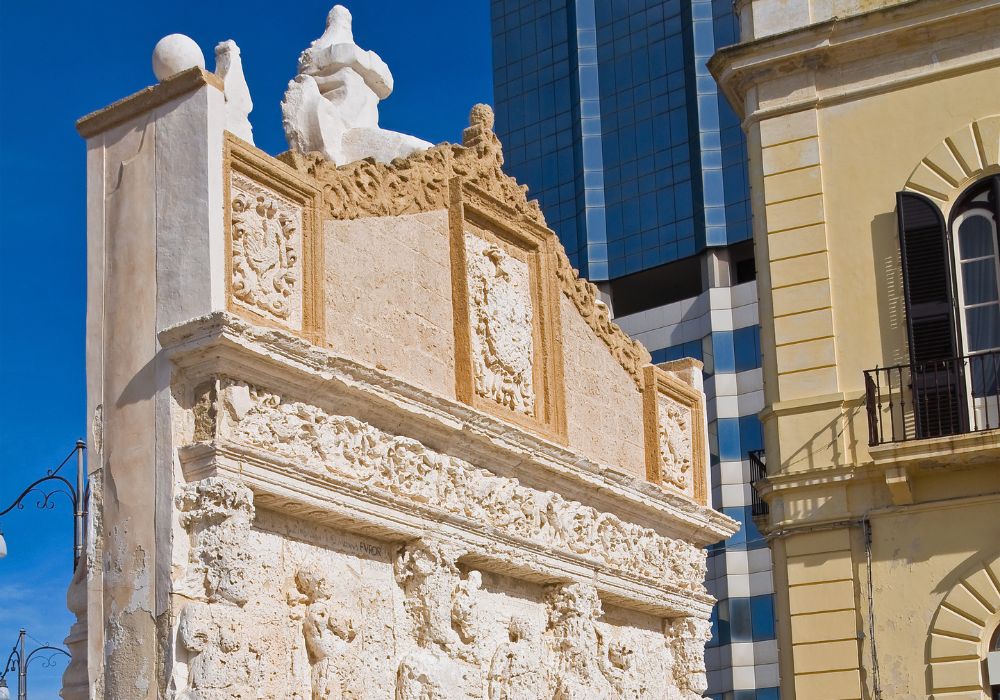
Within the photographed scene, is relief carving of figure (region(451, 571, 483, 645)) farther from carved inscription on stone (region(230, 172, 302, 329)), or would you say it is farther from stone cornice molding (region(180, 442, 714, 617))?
carved inscription on stone (region(230, 172, 302, 329))

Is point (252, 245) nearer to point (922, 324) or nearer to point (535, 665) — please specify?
point (535, 665)

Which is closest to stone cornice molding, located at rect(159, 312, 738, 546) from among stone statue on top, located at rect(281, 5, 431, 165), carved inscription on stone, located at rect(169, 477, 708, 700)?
carved inscription on stone, located at rect(169, 477, 708, 700)

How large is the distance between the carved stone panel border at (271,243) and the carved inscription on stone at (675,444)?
502 cm

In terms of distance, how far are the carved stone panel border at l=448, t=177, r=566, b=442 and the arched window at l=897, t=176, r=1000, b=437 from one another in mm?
3425

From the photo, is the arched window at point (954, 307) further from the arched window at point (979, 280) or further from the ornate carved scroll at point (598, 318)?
the ornate carved scroll at point (598, 318)

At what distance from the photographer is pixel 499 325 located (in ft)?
41.5

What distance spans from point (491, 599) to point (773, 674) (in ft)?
96.8

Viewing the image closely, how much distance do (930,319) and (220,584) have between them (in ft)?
25.4

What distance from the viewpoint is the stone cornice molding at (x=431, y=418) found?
9734mm

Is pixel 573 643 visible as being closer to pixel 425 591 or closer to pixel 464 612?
pixel 464 612

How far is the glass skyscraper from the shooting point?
41625 mm

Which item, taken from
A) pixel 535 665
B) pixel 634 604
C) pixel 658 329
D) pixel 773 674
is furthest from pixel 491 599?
pixel 658 329

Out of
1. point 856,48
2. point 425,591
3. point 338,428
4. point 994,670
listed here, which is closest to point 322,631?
point 425,591

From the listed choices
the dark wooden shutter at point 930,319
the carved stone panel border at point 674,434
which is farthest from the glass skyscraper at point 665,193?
the dark wooden shutter at point 930,319
